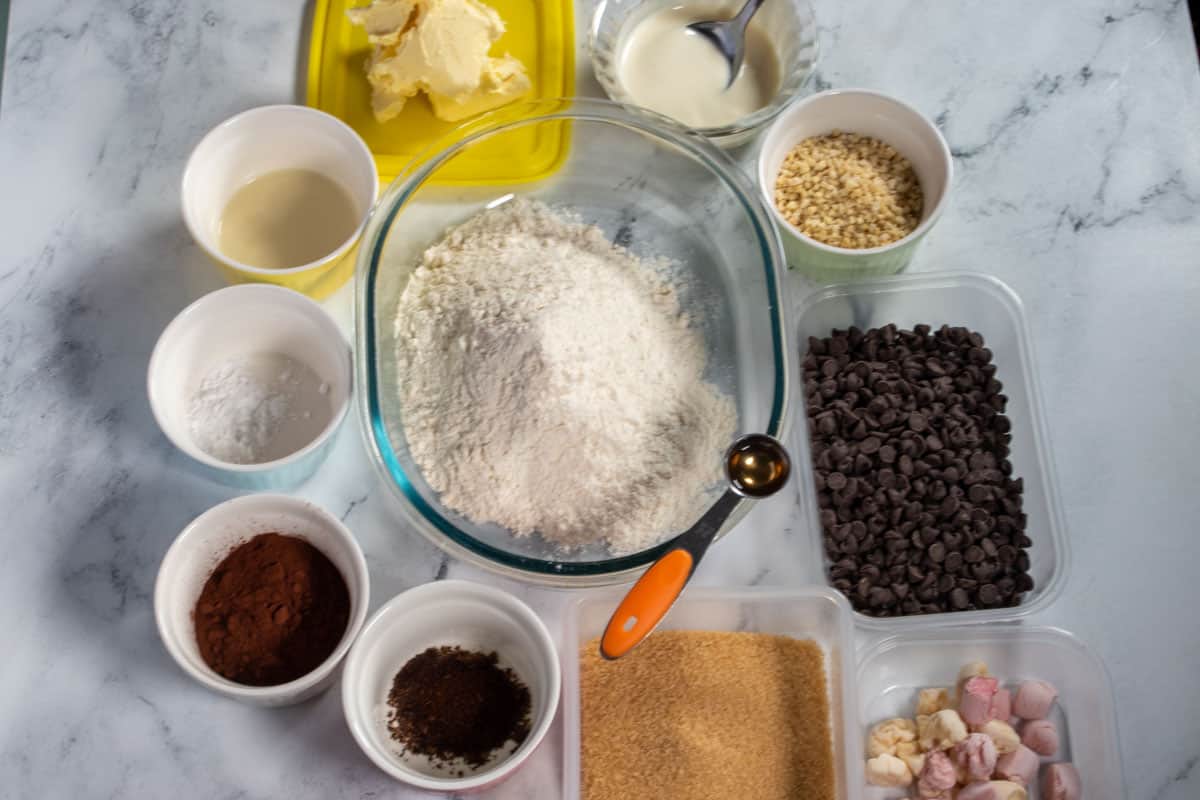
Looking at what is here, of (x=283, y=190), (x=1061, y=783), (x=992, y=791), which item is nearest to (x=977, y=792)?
(x=992, y=791)

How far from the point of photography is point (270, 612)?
1.33 m

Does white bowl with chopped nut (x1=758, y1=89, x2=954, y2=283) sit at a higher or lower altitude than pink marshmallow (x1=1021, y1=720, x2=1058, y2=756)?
higher

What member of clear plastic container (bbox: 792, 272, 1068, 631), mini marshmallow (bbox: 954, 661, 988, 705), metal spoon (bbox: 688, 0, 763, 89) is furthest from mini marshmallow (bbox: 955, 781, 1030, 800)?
metal spoon (bbox: 688, 0, 763, 89)

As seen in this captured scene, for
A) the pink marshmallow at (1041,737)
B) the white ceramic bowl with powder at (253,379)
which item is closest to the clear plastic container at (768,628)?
the pink marshmallow at (1041,737)

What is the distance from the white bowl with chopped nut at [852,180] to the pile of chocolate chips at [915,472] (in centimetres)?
11

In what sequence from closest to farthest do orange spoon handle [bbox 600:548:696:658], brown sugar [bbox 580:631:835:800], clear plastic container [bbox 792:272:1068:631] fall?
orange spoon handle [bbox 600:548:696:658]
brown sugar [bbox 580:631:835:800]
clear plastic container [bbox 792:272:1068:631]

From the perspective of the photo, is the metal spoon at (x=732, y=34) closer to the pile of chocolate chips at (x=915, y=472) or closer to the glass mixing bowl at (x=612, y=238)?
the glass mixing bowl at (x=612, y=238)

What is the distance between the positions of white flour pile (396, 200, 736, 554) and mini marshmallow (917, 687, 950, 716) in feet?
1.20

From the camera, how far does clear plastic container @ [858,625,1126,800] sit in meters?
1.39

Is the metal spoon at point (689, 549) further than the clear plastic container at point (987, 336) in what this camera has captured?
No

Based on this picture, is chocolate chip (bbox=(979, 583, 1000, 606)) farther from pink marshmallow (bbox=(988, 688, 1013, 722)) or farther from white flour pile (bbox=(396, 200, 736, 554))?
white flour pile (bbox=(396, 200, 736, 554))

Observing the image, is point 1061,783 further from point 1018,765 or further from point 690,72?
point 690,72

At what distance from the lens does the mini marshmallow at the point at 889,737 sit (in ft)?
4.57

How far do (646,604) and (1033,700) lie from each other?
51 centimetres
